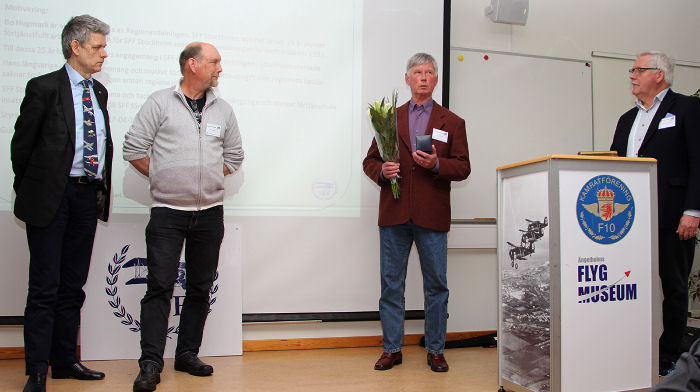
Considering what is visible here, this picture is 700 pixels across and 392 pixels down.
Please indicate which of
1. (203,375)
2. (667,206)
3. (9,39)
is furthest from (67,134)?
(667,206)

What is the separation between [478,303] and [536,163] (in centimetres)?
171

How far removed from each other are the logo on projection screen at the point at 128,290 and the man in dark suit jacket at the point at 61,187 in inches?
18.5

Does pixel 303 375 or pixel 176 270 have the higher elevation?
pixel 176 270

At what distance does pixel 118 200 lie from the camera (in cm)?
324

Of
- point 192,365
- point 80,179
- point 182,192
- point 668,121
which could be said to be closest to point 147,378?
point 192,365

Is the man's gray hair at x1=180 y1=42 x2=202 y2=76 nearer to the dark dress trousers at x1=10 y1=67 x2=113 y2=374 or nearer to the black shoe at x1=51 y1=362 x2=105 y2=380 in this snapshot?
the dark dress trousers at x1=10 y1=67 x2=113 y2=374

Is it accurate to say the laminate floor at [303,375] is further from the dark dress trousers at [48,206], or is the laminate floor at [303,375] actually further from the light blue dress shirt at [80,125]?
the light blue dress shirt at [80,125]

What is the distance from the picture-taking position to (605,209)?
2.38 meters

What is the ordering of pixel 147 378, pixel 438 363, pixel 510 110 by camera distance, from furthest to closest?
1. pixel 510 110
2. pixel 438 363
3. pixel 147 378

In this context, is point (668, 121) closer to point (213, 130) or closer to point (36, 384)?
point (213, 130)

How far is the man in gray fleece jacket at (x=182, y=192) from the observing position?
2641 millimetres

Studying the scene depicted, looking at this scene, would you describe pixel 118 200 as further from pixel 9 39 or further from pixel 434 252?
pixel 434 252

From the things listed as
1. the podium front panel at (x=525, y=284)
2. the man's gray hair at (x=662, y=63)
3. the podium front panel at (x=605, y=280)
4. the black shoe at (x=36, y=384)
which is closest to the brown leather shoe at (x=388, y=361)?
the podium front panel at (x=525, y=284)

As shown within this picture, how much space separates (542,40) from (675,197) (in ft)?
6.03
